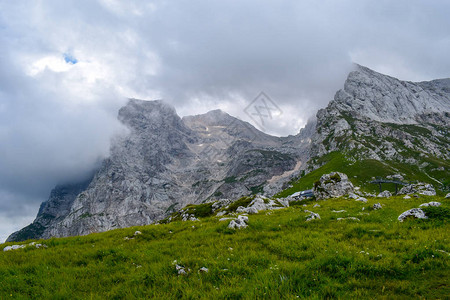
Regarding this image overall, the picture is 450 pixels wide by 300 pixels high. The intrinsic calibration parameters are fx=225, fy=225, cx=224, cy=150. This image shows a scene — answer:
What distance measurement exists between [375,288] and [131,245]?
1239 centimetres

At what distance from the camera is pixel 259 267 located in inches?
324

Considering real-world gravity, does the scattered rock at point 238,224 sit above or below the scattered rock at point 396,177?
above

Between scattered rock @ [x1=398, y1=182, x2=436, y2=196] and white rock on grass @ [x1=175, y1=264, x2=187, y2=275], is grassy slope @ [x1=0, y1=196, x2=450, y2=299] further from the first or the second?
scattered rock @ [x1=398, y1=182, x2=436, y2=196]

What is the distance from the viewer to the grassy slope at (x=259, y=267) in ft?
21.7

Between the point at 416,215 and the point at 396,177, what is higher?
the point at 416,215

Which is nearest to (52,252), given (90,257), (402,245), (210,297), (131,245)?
(90,257)

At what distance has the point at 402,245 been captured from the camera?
9.39m

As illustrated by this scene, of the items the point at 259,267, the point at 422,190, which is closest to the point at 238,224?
the point at 259,267

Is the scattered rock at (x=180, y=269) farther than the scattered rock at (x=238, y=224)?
No

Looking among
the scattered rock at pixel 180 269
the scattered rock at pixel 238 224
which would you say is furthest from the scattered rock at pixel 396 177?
the scattered rock at pixel 180 269

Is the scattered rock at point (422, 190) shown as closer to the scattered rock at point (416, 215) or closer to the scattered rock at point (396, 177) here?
the scattered rock at point (416, 215)

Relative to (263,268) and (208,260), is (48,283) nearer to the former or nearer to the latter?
(208,260)

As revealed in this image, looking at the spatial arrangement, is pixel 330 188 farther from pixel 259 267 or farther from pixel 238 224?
pixel 259 267

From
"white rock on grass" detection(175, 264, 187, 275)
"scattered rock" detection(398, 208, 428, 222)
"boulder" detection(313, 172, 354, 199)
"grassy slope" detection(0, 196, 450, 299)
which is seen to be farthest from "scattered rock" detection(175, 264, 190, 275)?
"boulder" detection(313, 172, 354, 199)
